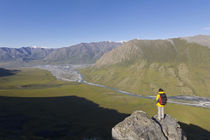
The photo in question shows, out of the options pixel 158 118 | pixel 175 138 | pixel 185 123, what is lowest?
pixel 185 123

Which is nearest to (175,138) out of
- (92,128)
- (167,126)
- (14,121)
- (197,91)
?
(167,126)

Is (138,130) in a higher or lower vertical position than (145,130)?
higher

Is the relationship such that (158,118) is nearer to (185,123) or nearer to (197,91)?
(185,123)

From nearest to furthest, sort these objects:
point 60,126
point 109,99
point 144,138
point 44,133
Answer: point 144,138
point 44,133
point 60,126
point 109,99

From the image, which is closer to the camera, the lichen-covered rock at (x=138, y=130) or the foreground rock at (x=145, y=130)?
the lichen-covered rock at (x=138, y=130)

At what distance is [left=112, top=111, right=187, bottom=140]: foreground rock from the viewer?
1646 inches

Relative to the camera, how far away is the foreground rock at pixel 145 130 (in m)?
41.8

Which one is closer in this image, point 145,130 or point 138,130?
point 138,130

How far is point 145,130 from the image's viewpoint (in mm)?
42938

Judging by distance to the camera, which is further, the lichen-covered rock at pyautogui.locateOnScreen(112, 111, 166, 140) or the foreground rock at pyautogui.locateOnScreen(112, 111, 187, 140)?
the foreground rock at pyautogui.locateOnScreen(112, 111, 187, 140)

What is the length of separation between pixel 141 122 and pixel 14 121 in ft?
265

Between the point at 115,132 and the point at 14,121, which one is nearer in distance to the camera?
the point at 115,132

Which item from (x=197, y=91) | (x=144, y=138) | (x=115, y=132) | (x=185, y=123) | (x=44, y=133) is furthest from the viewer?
(x=197, y=91)

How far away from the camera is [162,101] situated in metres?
42.9
